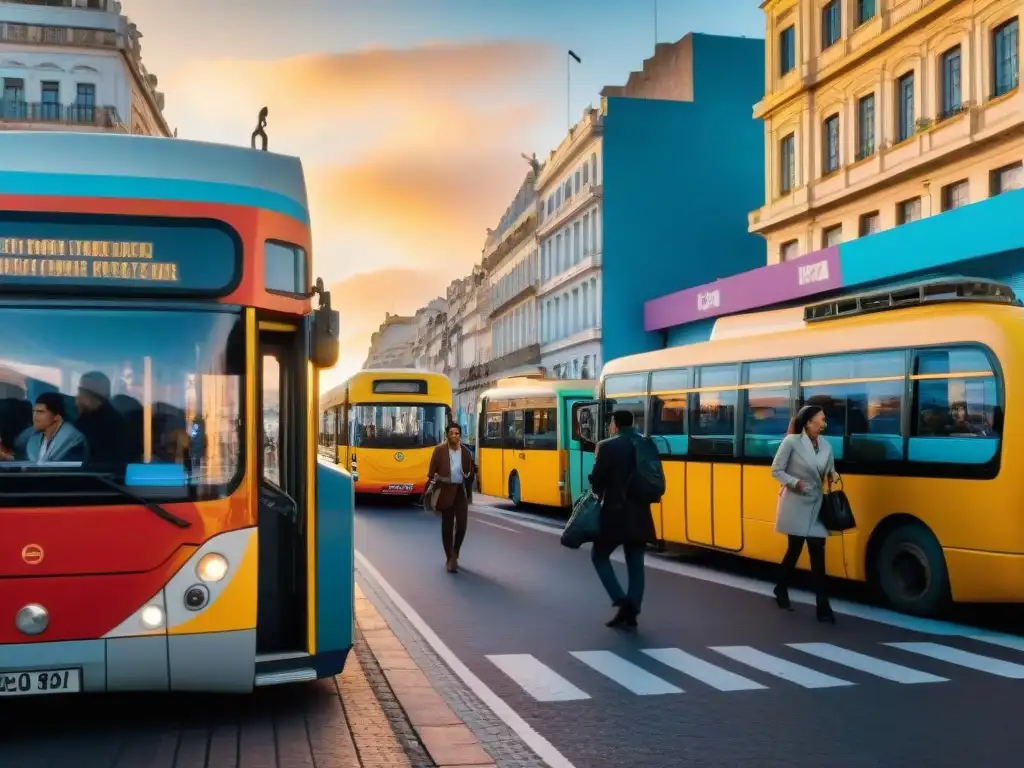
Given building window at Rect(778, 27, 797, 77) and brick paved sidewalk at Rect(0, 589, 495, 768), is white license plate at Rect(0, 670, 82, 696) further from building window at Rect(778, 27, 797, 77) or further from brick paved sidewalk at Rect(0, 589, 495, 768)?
building window at Rect(778, 27, 797, 77)

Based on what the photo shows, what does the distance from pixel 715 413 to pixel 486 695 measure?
8.29 m

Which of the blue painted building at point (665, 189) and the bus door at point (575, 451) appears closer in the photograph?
the bus door at point (575, 451)

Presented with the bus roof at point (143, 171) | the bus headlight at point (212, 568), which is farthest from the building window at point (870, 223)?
the bus headlight at point (212, 568)

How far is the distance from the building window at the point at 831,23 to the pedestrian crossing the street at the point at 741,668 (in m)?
29.7

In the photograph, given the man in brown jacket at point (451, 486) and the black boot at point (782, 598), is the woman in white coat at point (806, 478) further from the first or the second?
the man in brown jacket at point (451, 486)

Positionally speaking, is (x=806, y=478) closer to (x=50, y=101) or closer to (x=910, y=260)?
(x=910, y=260)

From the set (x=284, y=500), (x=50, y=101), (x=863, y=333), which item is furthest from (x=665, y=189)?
(x=284, y=500)

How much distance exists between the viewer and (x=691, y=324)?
152 feet

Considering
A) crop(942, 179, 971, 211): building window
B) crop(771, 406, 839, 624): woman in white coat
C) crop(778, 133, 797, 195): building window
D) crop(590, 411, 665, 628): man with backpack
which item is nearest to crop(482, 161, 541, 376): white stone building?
crop(778, 133, 797, 195): building window

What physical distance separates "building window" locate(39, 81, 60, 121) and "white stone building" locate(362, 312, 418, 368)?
104812 mm

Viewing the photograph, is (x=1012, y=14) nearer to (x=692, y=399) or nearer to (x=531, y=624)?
(x=692, y=399)

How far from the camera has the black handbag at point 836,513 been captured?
11273 mm

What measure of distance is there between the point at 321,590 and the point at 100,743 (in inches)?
55.7

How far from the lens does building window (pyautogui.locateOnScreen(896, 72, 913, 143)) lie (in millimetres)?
32906
